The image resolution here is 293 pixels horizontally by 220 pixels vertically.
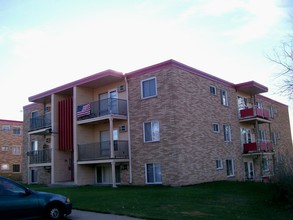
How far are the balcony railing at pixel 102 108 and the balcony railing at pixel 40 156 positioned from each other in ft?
16.0

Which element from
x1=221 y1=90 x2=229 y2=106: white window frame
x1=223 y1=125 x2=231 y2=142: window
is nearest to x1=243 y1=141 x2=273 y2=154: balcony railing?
x1=223 y1=125 x2=231 y2=142: window

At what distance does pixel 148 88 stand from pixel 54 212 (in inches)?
546

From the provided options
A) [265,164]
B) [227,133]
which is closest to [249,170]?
[265,164]

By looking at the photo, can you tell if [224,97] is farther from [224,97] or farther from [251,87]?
[251,87]

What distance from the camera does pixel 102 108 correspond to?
24.5 m

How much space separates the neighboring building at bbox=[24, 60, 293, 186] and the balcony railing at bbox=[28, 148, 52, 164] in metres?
0.08

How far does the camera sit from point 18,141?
5066 centimetres

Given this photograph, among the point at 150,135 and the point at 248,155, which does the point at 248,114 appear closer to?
the point at 248,155

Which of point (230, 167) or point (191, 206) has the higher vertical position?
point (230, 167)

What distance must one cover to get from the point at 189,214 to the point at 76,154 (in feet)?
50.5

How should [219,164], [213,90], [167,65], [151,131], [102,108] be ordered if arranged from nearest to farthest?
[167,65] < [151,131] < [102,108] < [219,164] < [213,90]

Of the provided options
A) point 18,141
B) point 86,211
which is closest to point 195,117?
point 86,211

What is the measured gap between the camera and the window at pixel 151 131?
22109 mm

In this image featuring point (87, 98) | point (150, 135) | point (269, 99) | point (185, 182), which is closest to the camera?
point (185, 182)
